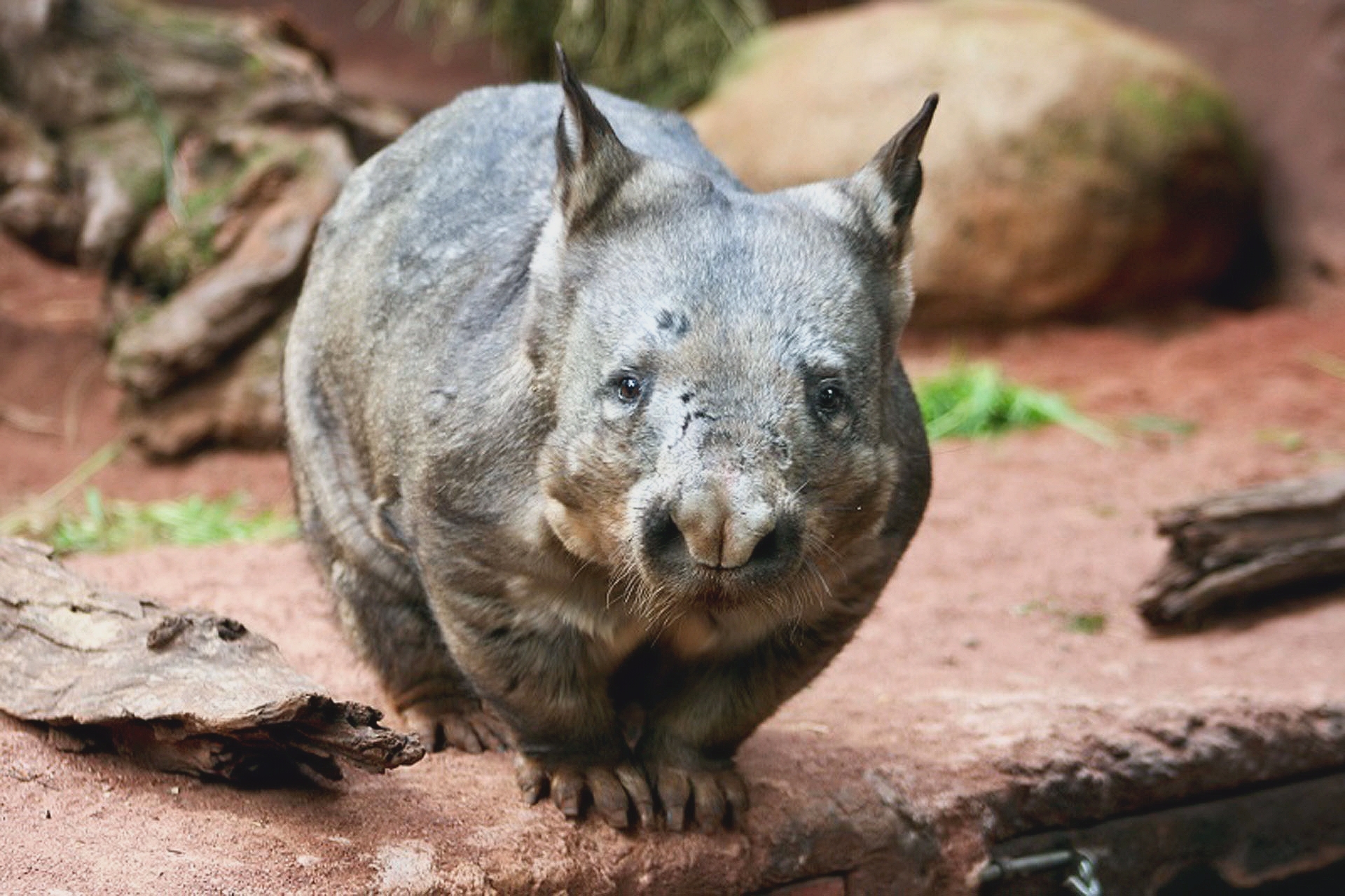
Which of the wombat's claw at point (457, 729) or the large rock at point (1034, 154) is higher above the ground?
the wombat's claw at point (457, 729)

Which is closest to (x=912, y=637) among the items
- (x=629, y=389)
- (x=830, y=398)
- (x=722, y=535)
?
(x=830, y=398)

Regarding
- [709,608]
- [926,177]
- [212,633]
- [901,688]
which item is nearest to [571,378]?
[709,608]

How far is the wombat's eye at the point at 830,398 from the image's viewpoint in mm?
2768

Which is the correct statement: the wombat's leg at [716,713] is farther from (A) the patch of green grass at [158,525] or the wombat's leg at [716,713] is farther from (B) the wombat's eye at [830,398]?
(A) the patch of green grass at [158,525]

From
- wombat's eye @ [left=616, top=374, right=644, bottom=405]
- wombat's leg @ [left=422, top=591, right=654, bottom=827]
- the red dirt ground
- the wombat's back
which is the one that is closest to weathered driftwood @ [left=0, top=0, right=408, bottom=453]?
the red dirt ground

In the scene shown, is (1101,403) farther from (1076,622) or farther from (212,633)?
(212,633)

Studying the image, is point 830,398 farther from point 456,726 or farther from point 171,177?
point 171,177

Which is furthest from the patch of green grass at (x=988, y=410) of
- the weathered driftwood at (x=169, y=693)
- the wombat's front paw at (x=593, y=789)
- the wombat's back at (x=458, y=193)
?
the weathered driftwood at (x=169, y=693)

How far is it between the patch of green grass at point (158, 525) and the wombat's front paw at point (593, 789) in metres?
2.45

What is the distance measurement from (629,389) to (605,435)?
3.4 inches

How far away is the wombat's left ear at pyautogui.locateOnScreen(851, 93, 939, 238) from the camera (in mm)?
3064

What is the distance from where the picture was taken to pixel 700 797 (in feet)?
11.1

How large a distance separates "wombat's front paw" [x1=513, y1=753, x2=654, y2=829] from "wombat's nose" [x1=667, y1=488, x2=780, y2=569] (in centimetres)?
93

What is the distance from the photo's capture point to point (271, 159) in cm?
721
